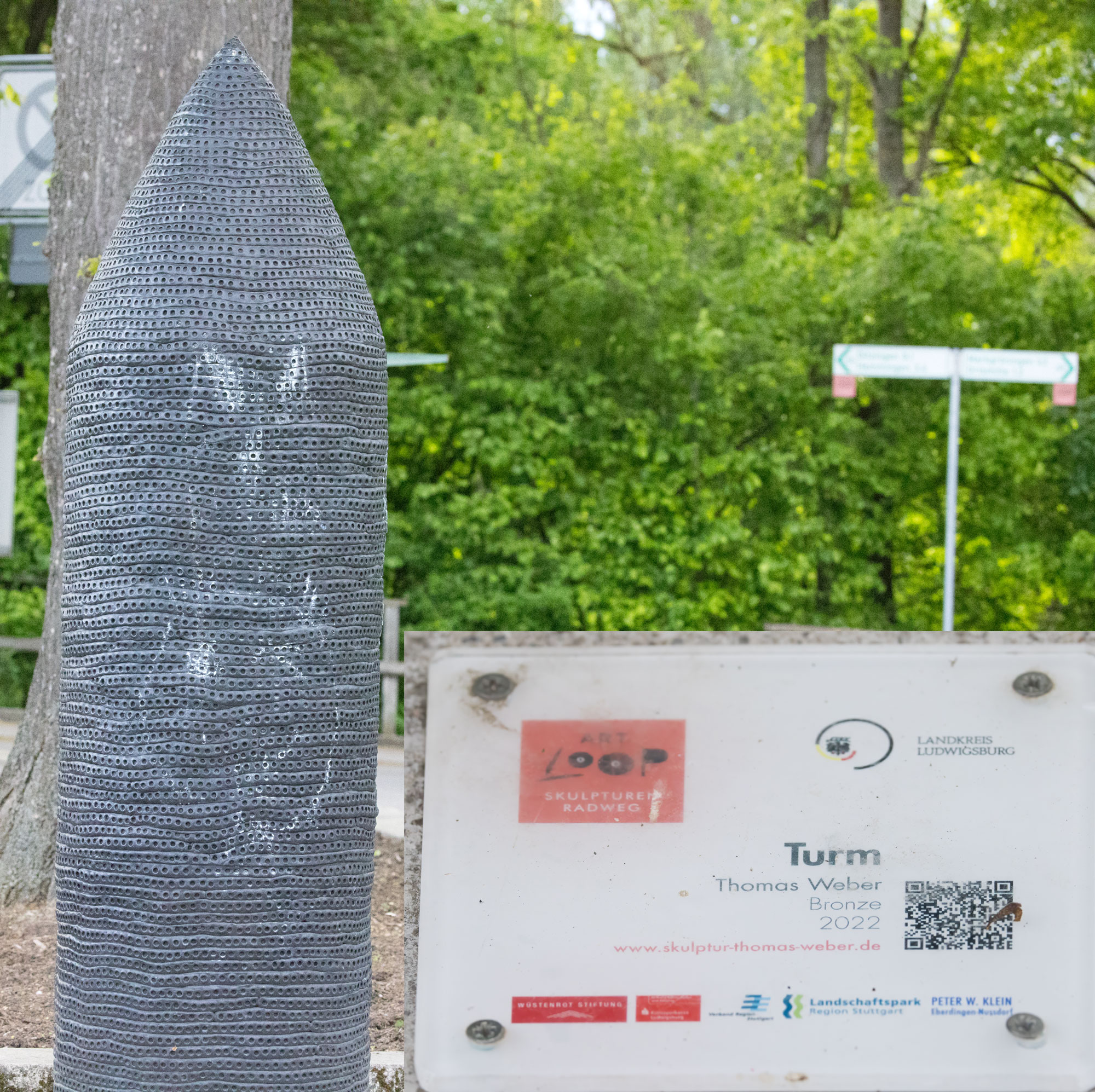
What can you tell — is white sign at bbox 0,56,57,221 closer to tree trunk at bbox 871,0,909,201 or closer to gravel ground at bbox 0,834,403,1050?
gravel ground at bbox 0,834,403,1050

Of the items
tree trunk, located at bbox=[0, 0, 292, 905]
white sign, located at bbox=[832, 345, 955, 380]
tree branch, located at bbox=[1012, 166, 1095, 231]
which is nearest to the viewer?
tree trunk, located at bbox=[0, 0, 292, 905]

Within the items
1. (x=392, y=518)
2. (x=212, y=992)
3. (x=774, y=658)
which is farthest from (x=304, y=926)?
(x=392, y=518)

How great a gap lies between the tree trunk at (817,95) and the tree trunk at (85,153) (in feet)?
41.2

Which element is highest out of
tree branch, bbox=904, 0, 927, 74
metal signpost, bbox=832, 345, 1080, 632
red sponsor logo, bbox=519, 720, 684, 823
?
tree branch, bbox=904, 0, 927, 74

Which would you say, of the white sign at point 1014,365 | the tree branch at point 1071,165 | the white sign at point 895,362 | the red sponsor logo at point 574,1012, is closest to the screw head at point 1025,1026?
the red sponsor logo at point 574,1012

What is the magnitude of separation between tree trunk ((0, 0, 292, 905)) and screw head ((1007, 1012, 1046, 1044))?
Result: 287 centimetres

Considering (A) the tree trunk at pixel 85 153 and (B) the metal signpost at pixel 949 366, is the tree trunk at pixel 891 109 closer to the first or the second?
(B) the metal signpost at pixel 949 366

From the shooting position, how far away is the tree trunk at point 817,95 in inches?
631

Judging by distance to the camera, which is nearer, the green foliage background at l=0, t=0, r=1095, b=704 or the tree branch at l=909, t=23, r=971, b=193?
the green foliage background at l=0, t=0, r=1095, b=704

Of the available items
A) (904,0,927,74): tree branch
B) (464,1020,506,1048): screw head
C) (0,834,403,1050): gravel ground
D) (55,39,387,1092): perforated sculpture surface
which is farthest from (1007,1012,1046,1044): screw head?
(904,0,927,74): tree branch

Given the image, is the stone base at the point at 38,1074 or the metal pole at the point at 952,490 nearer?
the stone base at the point at 38,1074

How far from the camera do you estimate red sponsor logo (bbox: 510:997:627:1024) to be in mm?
1994

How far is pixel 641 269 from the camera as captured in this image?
1135cm

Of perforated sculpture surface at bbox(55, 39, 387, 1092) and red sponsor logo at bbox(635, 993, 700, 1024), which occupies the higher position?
perforated sculpture surface at bbox(55, 39, 387, 1092)
